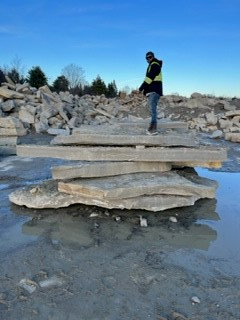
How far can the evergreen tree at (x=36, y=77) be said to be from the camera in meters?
31.4

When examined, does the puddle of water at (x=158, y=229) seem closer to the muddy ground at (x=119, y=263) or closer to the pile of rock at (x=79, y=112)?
the muddy ground at (x=119, y=263)

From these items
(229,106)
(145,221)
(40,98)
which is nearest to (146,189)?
(145,221)

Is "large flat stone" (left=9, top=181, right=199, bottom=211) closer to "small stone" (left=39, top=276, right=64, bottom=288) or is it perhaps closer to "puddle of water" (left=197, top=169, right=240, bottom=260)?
"puddle of water" (left=197, top=169, right=240, bottom=260)

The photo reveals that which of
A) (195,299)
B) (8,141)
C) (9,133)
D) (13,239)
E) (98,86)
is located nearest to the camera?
(195,299)

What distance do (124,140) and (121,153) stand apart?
23cm

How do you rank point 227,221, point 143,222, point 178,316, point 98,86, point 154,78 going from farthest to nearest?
point 98,86, point 154,78, point 227,221, point 143,222, point 178,316

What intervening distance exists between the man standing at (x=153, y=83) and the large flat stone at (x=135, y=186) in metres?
0.98

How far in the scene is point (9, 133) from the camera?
10898 mm

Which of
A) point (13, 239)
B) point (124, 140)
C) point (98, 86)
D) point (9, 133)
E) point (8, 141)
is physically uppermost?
point (98, 86)

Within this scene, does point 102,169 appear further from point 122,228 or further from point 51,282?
point 51,282

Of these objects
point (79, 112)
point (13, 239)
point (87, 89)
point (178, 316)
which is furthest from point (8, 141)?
point (87, 89)

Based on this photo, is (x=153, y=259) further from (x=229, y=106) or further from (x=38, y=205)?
(x=229, y=106)

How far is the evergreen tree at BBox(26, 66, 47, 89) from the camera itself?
31.4m

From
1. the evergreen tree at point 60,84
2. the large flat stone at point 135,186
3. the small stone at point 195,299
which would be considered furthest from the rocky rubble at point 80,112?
the evergreen tree at point 60,84
